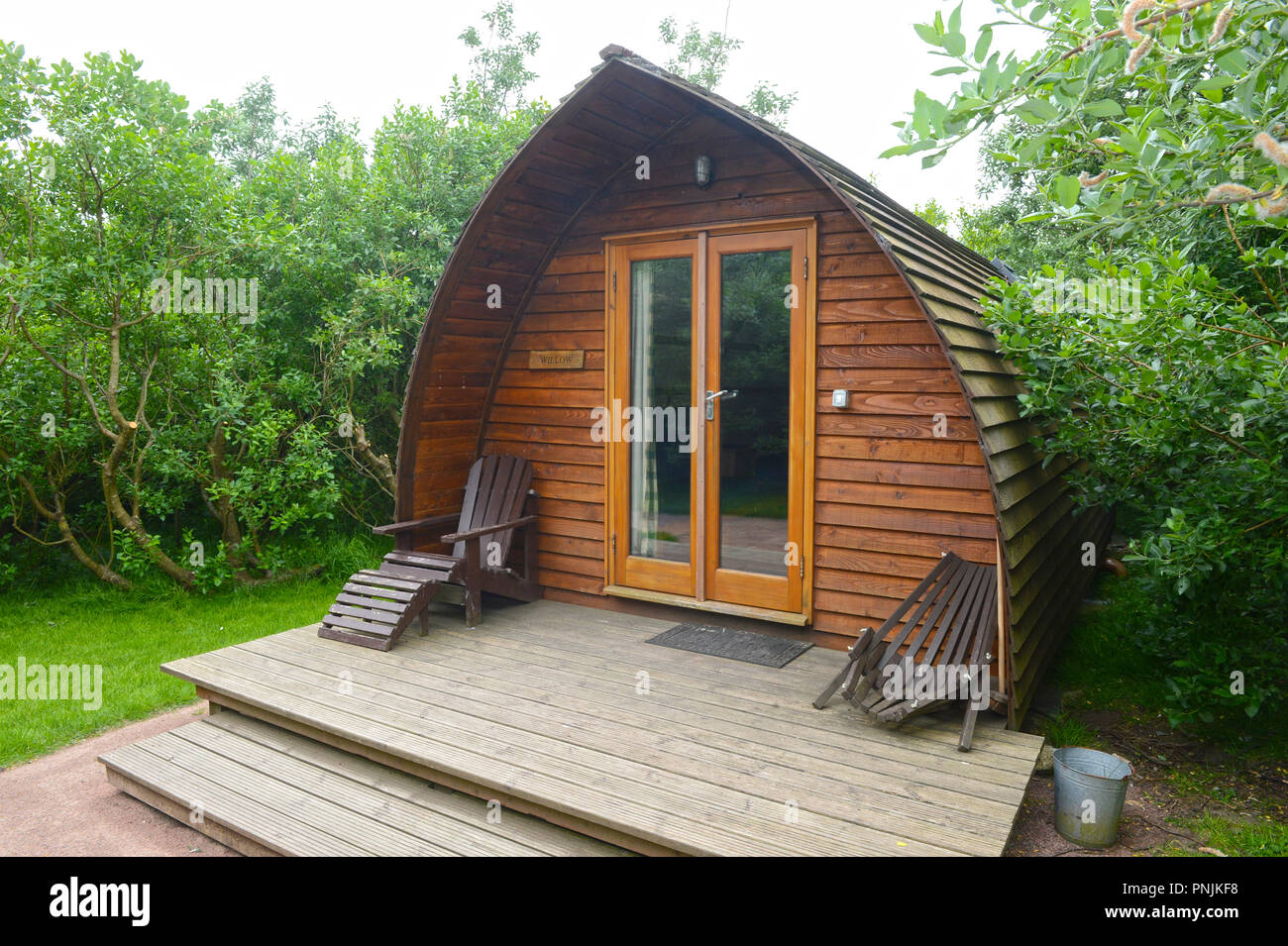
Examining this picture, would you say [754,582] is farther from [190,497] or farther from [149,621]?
[190,497]


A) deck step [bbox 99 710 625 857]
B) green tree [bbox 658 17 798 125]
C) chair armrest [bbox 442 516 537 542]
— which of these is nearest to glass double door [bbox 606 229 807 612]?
chair armrest [bbox 442 516 537 542]

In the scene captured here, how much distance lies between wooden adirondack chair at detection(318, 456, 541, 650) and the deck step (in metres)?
0.83

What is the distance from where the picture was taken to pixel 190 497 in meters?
7.20

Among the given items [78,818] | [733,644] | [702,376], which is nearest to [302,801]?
[78,818]

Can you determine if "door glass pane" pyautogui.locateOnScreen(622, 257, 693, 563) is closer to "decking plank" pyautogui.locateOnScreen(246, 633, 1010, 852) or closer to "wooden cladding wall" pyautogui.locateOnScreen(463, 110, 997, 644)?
"wooden cladding wall" pyautogui.locateOnScreen(463, 110, 997, 644)

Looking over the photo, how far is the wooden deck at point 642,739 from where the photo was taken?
2.69m

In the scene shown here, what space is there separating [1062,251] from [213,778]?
964 centimetres

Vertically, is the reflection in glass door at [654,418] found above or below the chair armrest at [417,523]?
above

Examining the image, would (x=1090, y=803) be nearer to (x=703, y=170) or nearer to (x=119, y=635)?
(x=703, y=170)

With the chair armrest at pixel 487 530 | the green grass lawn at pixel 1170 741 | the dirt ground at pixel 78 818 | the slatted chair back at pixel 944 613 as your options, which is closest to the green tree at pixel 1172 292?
the green grass lawn at pixel 1170 741

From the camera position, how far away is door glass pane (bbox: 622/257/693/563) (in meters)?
4.84

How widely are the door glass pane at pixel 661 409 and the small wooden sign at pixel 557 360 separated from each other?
40 centimetres

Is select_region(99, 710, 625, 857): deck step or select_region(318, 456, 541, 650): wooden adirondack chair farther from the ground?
select_region(318, 456, 541, 650): wooden adirondack chair

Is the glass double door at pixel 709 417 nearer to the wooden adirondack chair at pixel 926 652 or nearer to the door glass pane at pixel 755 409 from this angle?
the door glass pane at pixel 755 409
